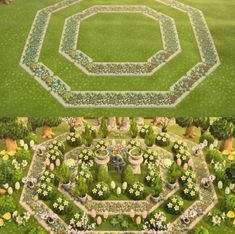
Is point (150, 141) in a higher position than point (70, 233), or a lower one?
higher

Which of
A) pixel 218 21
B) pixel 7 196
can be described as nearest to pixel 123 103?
pixel 7 196

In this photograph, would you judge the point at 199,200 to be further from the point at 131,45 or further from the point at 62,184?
the point at 131,45

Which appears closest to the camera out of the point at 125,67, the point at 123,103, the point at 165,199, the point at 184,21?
the point at 165,199

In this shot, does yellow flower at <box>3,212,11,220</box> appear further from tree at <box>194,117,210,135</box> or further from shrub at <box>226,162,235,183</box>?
tree at <box>194,117,210,135</box>

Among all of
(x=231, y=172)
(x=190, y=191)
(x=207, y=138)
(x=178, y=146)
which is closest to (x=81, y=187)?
(x=190, y=191)

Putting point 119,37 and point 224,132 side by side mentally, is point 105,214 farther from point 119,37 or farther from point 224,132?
point 119,37

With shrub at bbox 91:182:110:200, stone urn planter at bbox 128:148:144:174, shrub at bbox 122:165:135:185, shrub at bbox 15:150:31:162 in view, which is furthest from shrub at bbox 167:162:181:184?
shrub at bbox 15:150:31:162

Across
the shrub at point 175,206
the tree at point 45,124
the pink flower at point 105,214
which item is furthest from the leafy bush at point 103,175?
the tree at point 45,124
